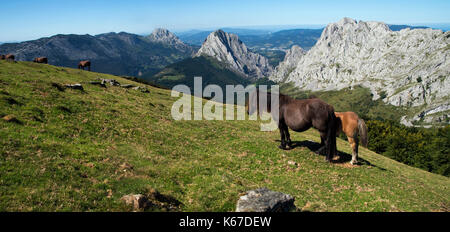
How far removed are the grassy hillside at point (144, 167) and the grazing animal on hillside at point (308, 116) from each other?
2.44 m

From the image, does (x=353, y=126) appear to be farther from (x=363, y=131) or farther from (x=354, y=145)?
(x=354, y=145)

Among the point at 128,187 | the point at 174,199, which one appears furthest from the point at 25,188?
the point at 174,199

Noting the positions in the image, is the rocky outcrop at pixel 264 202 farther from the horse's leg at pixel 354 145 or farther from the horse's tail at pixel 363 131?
the horse's tail at pixel 363 131

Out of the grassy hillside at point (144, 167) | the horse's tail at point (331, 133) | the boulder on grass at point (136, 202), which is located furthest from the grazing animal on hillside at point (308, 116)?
the boulder on grass at point (136, 202)

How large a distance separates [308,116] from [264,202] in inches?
419

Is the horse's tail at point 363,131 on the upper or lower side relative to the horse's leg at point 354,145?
upper

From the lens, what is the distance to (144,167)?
1488 centimetres

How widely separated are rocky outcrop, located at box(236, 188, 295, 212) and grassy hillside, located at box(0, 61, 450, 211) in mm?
1418

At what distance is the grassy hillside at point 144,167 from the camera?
10.9 metres

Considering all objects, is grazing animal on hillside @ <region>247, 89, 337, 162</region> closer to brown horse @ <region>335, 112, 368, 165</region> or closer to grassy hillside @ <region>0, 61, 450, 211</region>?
brown horse @ <region>335, 112, 368, 165</region>

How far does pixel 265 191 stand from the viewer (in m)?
11.1

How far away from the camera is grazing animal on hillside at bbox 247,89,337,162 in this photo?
18047 millimetres

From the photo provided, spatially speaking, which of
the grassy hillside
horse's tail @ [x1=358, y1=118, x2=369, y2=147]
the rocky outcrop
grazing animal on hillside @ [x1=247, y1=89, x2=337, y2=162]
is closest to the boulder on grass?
the grassy hillside
